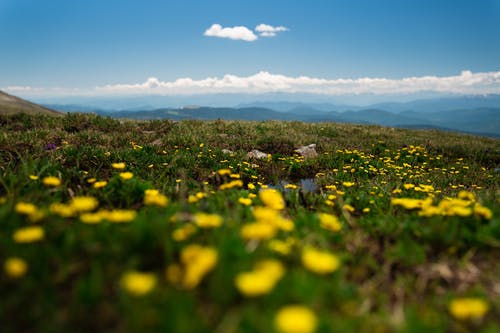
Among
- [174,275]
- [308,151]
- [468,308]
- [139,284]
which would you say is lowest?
[308,151]

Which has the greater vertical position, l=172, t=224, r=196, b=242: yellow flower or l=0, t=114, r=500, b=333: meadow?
l=172, t=224, r=196, b=242: yellow flower

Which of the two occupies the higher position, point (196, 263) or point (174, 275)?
point (196, 263)

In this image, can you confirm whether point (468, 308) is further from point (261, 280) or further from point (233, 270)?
point (233, 270)

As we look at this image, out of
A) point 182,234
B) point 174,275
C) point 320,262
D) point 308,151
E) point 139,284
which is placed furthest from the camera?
point 308,151

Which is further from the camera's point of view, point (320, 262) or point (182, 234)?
point (182, 234)

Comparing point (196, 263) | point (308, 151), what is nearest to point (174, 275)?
point (196, 263)

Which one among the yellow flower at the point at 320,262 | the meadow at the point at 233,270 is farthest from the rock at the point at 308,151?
the yellow flower at the point at 320,262

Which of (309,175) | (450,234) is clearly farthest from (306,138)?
(450,234)

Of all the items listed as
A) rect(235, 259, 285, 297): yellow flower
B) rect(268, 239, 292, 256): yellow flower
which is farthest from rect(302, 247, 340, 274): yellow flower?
rect(268, 239, 292, 256): yellow flower

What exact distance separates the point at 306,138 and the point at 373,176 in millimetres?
5583

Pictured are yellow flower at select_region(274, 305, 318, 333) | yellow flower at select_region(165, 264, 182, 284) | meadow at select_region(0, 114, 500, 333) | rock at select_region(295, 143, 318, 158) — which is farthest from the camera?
rock at select_region(295, 143, 318, 158)

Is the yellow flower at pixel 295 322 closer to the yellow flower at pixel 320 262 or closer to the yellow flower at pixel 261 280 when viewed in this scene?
the yellow flower at pixel 261 280

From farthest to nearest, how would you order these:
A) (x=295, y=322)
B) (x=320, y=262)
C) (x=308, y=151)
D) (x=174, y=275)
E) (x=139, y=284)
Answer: (x=308, y=151)
(x=174, y=275)
(x=320, y=262)
(x=139, y=284)
(x=295, y=322)

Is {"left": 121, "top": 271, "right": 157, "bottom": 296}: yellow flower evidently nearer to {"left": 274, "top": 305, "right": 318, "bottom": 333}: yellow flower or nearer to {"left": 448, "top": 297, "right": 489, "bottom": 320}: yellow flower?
{"left": 274, "top": 305, "right": 318, "bottom": 333}: yellow flower
